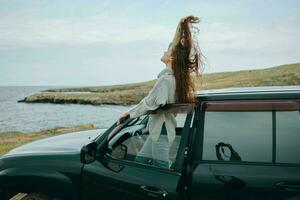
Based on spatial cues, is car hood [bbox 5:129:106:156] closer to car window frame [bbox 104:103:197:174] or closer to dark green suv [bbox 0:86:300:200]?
dark green suv [bbox 0:86:300:200]

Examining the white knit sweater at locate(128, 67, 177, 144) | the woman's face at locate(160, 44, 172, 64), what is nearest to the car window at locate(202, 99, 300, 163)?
the white knit sweater at locate(128, 67, 177, 144)

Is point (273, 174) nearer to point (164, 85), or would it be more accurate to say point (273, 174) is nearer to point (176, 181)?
point (176, 181)

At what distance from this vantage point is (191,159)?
366 cm

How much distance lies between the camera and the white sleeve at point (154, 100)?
4.00m

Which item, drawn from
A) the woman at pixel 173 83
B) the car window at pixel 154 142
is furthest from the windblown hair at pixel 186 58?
the car window at pixel 154 142

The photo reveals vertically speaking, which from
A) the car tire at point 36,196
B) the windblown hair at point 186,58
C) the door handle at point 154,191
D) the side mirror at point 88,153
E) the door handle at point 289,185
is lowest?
the car tire at point 36,196

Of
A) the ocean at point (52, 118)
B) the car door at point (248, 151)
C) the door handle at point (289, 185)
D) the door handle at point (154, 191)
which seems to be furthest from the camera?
the ocean at point (52, 118)

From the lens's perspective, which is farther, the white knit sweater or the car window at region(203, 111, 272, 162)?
the white knit sweater

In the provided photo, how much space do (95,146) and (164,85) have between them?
0.91 m

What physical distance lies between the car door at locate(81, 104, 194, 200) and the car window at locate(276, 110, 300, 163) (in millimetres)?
776

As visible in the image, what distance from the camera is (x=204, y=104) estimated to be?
12.4 ft

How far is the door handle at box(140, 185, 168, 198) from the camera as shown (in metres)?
3.66

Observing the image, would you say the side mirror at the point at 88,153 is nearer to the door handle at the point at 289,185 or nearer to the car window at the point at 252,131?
the car window at the point at 252,131

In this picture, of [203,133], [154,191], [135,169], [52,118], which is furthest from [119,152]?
[52,118]
